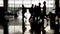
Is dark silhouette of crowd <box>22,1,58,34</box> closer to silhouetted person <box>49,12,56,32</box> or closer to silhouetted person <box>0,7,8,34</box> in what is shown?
silhouetted person <box>49,12,56,32</box>

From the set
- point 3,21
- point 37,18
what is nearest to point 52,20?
point 37,18

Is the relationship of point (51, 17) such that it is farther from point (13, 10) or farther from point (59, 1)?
point (13, 10)

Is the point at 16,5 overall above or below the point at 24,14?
above

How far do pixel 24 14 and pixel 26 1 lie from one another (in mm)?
266

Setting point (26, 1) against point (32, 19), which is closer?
point (32, 19)

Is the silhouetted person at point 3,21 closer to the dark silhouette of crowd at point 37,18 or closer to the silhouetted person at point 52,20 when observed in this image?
the dark silhouette of crowd at point 37,18

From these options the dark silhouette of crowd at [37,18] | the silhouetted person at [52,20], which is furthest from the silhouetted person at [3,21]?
the silhouetted person at [52,20]

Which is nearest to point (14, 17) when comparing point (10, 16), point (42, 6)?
point (10, 16)

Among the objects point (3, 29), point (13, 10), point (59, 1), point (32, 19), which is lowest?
point (3, 29)

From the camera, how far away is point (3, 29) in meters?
1.94

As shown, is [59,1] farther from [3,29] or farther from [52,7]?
[3,29]

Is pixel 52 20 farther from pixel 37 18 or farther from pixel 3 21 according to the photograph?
pixel 3 21

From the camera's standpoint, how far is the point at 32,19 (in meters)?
1.89

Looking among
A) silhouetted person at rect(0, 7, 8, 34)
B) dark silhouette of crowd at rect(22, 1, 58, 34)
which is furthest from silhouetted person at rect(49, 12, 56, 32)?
silhouetted person at rect(0, 7, 8, 34)
